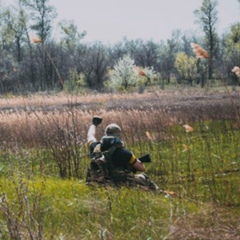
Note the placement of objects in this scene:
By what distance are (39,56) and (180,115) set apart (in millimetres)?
39400

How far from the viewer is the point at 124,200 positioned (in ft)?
18.1

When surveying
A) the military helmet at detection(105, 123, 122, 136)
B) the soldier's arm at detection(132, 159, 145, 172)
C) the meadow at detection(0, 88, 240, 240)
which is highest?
the military helmet at detection(105, 123, 122, 136)

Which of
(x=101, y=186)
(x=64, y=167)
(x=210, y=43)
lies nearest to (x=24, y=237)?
(x=101, y=186)

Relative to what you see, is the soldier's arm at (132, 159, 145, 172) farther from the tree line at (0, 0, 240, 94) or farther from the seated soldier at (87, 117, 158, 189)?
the tree line at (0, 0, 240, 94)

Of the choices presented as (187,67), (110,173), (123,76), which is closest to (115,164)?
(110,173)

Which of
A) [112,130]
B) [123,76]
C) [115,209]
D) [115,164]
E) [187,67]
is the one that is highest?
[187,67]

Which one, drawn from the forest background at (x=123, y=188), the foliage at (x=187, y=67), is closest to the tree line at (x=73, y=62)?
the foliage at (x=187, y=67)

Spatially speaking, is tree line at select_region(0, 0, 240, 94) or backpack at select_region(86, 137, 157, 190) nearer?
backpack at select_region(86, 137, 157, 190)

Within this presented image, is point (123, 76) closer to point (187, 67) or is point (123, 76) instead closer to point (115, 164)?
point (187, 67)

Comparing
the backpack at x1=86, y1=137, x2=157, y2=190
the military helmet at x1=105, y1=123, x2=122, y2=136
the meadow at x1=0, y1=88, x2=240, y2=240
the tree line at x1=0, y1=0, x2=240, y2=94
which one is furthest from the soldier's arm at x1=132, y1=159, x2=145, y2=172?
the tree line at x1=0, y1=0, x2=240, y2=94

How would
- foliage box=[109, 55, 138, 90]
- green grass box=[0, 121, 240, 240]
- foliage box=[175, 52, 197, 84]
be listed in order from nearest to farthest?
green grass box=[0, 121, 240, 240]
foliage box=[109, 55, 138, 90]
foliage box=[175, 52, 197, 84]

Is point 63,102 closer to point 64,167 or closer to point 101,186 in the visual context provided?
point 64,167

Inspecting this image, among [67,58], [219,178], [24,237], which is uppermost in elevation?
[67,58]

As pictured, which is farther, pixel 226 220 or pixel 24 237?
pixel 226 220
